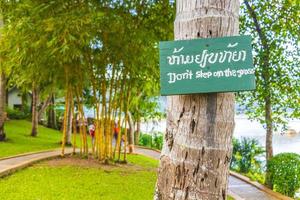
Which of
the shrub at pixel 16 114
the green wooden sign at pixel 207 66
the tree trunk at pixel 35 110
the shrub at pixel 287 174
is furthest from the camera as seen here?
the shrub at pixel 16 114

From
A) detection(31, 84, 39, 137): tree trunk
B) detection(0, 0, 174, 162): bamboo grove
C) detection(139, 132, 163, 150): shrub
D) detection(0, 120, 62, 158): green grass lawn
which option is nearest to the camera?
detection(0, 0, 174, 162): bamboo grove

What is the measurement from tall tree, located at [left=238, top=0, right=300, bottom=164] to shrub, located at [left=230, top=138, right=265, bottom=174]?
2967mm

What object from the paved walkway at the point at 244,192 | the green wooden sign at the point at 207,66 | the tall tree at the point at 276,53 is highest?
the tall tree at the point at 276,53

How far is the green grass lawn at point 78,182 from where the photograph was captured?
6285 millimetres

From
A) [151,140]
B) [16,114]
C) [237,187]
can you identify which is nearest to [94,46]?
[237,187]

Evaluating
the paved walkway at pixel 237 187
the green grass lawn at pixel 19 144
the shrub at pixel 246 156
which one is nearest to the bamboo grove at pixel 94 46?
the paved walkway at pixel 237 187

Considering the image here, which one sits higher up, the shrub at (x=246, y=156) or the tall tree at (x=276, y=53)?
the tall tree at (x=276, y=53)

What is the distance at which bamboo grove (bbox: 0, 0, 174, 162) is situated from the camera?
8258 millimetres

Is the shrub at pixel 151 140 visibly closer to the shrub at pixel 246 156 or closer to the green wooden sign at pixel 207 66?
the shrub at pixel 246 156

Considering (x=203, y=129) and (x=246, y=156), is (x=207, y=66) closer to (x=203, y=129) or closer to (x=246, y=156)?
(x=203, y=129)

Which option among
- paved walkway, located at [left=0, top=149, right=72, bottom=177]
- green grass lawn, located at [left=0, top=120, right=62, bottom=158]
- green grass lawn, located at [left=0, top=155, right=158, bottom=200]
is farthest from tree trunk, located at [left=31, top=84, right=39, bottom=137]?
green grass lawn, located at [left=0, top=155, right=158, bottom=200]

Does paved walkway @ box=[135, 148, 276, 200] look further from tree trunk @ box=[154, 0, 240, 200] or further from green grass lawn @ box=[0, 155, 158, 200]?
tree trunk @ box=[154, 0, 240, 200]

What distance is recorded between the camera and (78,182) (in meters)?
7.33

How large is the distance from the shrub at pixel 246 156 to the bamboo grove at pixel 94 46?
111 inches
